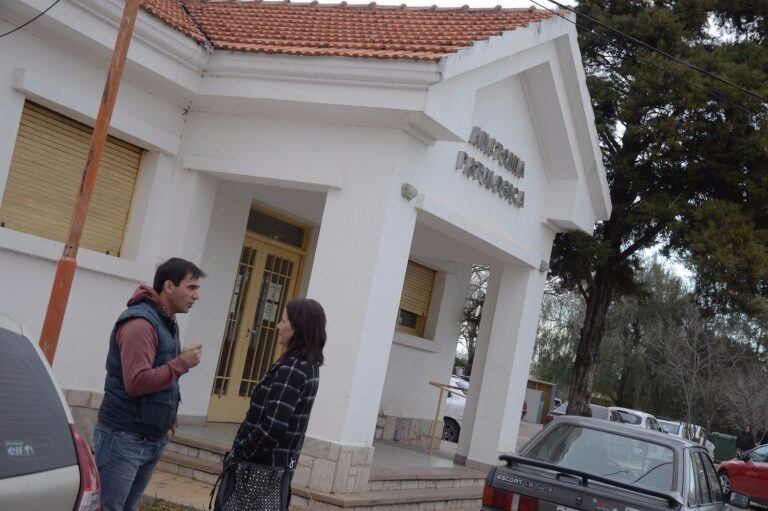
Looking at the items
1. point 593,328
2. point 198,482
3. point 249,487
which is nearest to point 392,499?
point 198,482

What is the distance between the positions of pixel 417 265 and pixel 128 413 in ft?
37.8

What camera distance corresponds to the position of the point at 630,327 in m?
41.9

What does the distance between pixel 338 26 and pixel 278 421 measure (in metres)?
7.44

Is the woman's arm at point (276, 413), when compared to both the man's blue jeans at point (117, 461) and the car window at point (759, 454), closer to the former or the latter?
the man's blue jeans at point (117, 461)

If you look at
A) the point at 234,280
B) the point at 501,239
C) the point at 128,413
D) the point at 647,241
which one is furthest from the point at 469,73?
the point at 647,241

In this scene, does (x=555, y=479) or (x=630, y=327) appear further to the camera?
(x=630, y=327)

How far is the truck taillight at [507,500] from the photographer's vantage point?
7.19 m

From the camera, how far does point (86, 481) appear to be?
377cm

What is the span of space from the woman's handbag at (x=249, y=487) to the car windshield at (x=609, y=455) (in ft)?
10.7

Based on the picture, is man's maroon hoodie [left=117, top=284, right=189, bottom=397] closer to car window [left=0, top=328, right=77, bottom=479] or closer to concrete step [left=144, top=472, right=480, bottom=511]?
car window [left=0, top=328, right=77, bottom=479]

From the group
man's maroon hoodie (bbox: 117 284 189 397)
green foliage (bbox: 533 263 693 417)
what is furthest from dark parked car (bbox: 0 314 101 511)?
green foliage (bbox: 533 263 693 417)

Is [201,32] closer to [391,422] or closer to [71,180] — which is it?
[71,180]

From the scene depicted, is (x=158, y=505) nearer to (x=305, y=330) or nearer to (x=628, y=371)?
(x=305, y=330)

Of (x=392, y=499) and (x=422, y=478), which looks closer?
(x=392, y=499)
